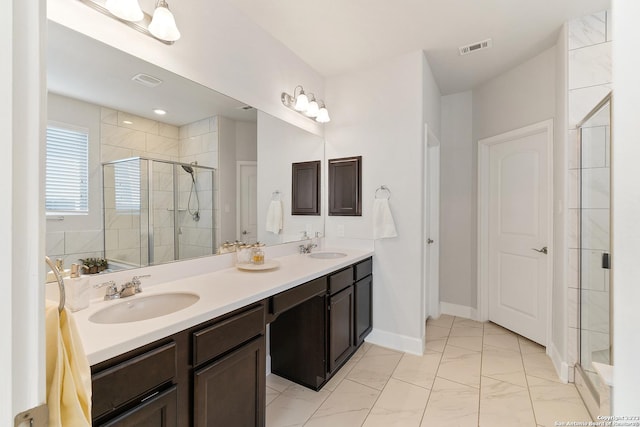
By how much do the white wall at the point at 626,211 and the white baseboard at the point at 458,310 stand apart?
3.25 m

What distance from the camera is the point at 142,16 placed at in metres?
1.33

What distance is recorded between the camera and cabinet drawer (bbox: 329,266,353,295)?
2086 mm

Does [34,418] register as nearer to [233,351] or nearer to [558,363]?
[233,351]

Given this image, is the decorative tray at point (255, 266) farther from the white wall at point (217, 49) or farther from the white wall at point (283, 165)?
the white wall at point (217, 49)

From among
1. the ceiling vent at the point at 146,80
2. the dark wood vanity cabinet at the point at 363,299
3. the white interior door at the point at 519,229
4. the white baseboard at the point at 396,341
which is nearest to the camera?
the ceiling vent at the point at 146,80

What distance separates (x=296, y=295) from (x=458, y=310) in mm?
2592

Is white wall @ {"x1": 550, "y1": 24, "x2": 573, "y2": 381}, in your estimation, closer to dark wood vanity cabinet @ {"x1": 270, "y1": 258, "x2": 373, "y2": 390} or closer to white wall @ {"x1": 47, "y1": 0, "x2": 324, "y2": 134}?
dark wood vanity cabinet @ {"x1": 270, "y1": 258, "x2": 373, "y2": 390}

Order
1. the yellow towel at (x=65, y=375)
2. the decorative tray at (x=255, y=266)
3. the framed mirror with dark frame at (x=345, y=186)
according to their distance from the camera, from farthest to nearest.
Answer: the framed mirror with dark frame at (x=345, y=186) < the decorative tray at (x=255, y=266) < the yellow towel at (x=65, y=375)

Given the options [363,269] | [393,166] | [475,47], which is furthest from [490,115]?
[363,269]

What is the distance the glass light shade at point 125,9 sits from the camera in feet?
4.11

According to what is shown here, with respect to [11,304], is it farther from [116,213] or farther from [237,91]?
[237,91]

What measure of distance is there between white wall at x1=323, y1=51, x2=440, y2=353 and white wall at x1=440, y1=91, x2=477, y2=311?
0.76m

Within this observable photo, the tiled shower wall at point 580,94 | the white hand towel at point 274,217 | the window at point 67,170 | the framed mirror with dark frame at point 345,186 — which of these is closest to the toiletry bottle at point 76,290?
the window at point 67,170

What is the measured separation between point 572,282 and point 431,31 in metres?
2.23
